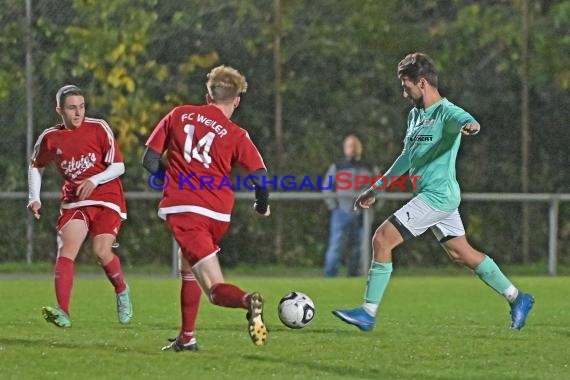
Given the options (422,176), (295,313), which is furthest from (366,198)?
(295,313)

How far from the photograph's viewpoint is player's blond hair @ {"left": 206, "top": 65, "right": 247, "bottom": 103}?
834 centimetres

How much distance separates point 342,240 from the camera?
17.3 metres

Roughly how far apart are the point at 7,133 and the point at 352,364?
1067cm

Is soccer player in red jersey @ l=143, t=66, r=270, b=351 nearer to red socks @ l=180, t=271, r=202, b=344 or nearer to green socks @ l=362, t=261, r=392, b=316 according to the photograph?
red socks @ l=180, t=271, r=202, b=344

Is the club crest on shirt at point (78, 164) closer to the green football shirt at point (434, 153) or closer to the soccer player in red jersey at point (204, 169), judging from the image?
the soccer player in red jersey at point (204, 169)

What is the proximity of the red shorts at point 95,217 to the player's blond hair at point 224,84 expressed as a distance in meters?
2.20

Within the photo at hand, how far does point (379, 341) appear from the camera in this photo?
30.4ft

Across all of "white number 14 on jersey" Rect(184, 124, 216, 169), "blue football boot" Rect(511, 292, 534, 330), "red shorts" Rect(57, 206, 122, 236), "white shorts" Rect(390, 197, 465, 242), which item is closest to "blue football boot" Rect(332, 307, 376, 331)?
"white shorts" Rect(390, 197, 465, 242)

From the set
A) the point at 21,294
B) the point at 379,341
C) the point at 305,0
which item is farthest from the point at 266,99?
the point at 379,341

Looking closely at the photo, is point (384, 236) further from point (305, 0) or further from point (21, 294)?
point (305, 0)

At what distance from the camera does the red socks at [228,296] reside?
8.05 metres

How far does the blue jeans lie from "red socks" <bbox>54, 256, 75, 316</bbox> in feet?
24.9

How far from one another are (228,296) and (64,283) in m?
2.02

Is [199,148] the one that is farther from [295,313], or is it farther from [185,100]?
[185,100]
